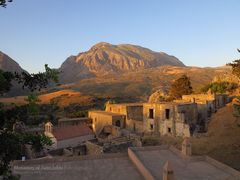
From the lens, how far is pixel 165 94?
57781 millimetres

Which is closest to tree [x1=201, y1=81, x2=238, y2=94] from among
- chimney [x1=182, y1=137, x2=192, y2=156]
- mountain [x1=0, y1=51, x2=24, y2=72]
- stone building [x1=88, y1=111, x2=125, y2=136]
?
stone building [x1=88, y1=111, x2=125, y2=136]

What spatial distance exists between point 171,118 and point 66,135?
1445 centimetres

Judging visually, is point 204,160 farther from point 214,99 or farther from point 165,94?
point 165,94

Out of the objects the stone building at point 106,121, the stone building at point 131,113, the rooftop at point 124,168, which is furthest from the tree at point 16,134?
the stone building at point 131,113

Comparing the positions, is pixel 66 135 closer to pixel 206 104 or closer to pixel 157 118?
pixel 157 118

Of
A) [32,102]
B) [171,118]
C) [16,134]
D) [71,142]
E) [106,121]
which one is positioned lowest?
[71,142]

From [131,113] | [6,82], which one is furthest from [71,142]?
[6,82]

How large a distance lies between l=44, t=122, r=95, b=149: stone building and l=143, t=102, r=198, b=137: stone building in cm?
924

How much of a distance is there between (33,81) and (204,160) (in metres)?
13.9

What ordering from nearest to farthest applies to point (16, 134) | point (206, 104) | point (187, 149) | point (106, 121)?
point (16, 134) → point (187, 149) → point (206, 104) → point (106, 121)

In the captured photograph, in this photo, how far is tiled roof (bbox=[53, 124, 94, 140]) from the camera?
36656mm

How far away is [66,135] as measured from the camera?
1471 inches

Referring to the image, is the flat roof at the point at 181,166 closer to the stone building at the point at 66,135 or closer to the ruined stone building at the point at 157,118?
the ruined stone building at the point at 157,118

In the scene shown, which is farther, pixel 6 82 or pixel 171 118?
pixel 171 118
